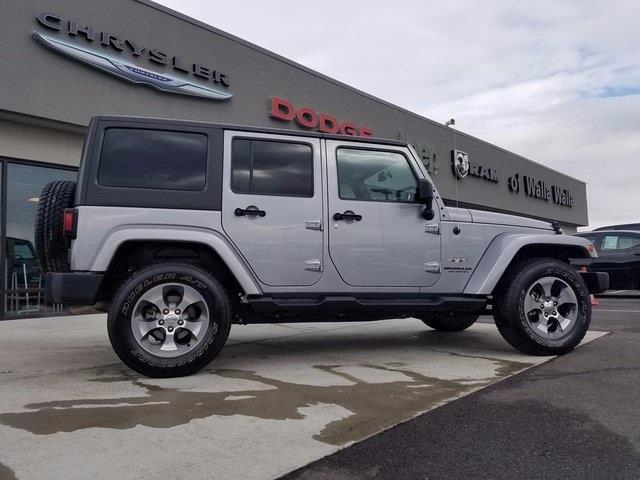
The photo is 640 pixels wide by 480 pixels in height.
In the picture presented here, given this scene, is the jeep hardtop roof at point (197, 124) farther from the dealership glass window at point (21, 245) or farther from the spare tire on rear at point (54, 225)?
the dealership glass window at point (21, 245)

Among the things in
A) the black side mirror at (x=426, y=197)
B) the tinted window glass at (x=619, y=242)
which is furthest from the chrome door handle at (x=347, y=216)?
the tinted window glass at (x=619, y=242)

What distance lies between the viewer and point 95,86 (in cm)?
952

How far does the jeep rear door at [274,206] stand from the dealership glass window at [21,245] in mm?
6109

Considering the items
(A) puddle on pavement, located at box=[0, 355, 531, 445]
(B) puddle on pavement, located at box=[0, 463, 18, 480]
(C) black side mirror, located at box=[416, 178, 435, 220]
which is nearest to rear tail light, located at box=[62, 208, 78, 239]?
(A) puddle on pavement, located at box=[0, 355, 531, 445]

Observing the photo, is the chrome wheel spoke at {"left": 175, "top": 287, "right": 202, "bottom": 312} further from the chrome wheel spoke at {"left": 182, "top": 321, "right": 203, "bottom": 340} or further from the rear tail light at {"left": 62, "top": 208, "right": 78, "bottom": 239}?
the rear tail light at {"left": 62, "top": 208, "right": 78, "bottom": 239}

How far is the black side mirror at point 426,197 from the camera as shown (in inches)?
188

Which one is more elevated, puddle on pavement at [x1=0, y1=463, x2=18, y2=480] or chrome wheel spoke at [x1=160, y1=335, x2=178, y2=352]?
chrome wheel spoke at [x1=160, y1=335, x2=178, y2=352]

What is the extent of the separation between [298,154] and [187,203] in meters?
1.09

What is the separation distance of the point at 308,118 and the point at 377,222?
31.4 ft

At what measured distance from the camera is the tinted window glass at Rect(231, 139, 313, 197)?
14.8 ft

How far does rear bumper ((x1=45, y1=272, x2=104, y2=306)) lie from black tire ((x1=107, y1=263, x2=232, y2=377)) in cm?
18

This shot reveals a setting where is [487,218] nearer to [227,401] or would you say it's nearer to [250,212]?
[250,212]

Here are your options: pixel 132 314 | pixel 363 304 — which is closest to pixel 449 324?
pixel 363 304

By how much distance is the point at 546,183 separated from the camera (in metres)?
27.6
